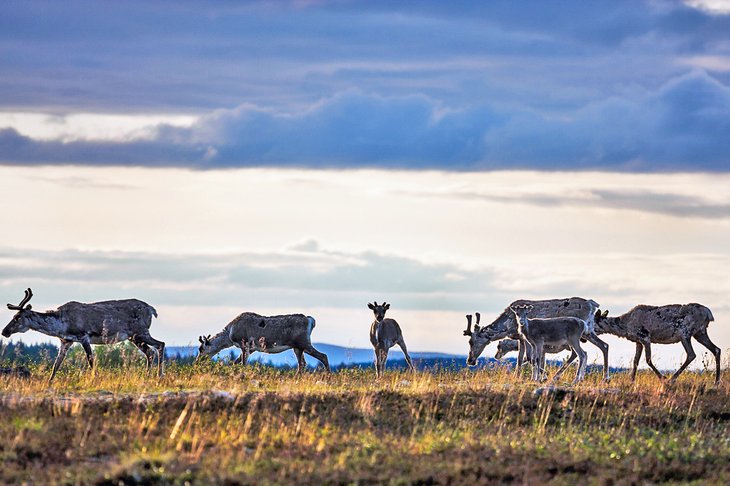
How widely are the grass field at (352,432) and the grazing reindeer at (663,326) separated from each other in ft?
13.3

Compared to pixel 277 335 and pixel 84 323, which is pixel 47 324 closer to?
pixel 84 323

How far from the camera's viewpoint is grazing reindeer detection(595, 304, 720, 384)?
3434 cm

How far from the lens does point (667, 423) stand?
85.4ft

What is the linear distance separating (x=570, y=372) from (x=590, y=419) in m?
9.25

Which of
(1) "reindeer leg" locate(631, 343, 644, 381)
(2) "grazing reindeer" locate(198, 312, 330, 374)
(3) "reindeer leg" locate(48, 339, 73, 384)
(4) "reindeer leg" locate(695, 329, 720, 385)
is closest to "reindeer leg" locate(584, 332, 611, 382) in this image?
(1) "reindeer leg" locate(631, 343, 644, 381)

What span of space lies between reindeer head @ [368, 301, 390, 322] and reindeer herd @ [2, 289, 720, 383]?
30 millimetres

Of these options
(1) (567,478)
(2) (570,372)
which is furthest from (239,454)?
(2) (570,372)

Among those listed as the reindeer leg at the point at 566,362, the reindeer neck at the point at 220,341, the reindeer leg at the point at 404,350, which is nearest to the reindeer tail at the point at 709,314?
the reindeer leg at the point at 566,362

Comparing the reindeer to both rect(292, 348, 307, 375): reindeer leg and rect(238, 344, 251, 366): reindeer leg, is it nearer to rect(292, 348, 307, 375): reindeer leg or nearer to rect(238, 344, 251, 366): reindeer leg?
rect(292, 348, 307, 375): reindeer leg

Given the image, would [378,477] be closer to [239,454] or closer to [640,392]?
[239,454]

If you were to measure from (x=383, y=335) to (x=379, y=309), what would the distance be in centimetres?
104

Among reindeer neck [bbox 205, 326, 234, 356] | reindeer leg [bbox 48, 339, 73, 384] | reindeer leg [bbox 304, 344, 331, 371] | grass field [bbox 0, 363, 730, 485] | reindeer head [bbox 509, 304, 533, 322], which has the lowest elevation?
grass field [bbox 0, 363, 730, 485]

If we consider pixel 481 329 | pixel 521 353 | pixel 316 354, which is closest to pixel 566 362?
pixel 521 353

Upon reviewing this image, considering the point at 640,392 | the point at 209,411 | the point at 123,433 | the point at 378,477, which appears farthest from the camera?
the point at 640,392
